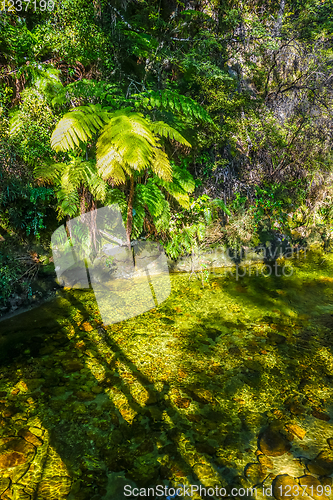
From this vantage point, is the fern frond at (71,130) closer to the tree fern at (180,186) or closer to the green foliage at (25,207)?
the green foliage at (25,207)

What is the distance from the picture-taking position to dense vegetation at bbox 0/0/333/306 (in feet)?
11.5

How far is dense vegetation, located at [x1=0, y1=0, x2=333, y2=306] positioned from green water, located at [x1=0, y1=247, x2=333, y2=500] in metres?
1.29

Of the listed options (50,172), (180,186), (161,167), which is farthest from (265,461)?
(50,172)

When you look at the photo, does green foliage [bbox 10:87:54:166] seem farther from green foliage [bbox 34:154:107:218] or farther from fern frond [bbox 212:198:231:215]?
fern frond [bbox 212:198:231:215]

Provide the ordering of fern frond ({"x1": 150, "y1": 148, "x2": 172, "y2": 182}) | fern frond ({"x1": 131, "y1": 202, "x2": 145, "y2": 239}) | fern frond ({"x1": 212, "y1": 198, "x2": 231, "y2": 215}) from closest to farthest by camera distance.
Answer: fern frond ({"x1": 150, "y1": 148, "x2": 172, "y2": 182}), fern frond ({"x1": 131, "y1": 202, "x2": 145, "y2": 239}), fern frond ({"x1": 212, "y1": 198, "x2": 231, "y2": 215})

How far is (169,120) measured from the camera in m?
4.32

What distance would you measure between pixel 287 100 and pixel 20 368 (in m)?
6.50

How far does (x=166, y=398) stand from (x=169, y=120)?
386 cm


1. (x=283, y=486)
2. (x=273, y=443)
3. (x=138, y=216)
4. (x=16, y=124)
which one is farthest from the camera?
(x=138, y=216)

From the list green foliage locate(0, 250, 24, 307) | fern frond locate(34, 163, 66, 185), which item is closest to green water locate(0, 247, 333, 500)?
green foliage locate(0, 250, 24, 307)

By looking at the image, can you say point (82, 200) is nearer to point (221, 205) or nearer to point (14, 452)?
point (221, 205)

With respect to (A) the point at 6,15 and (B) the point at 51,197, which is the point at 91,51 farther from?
(B) the point at 51,197

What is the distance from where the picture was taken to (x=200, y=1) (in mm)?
5309

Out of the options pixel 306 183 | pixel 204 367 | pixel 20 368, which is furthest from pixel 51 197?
pixel 306 183
